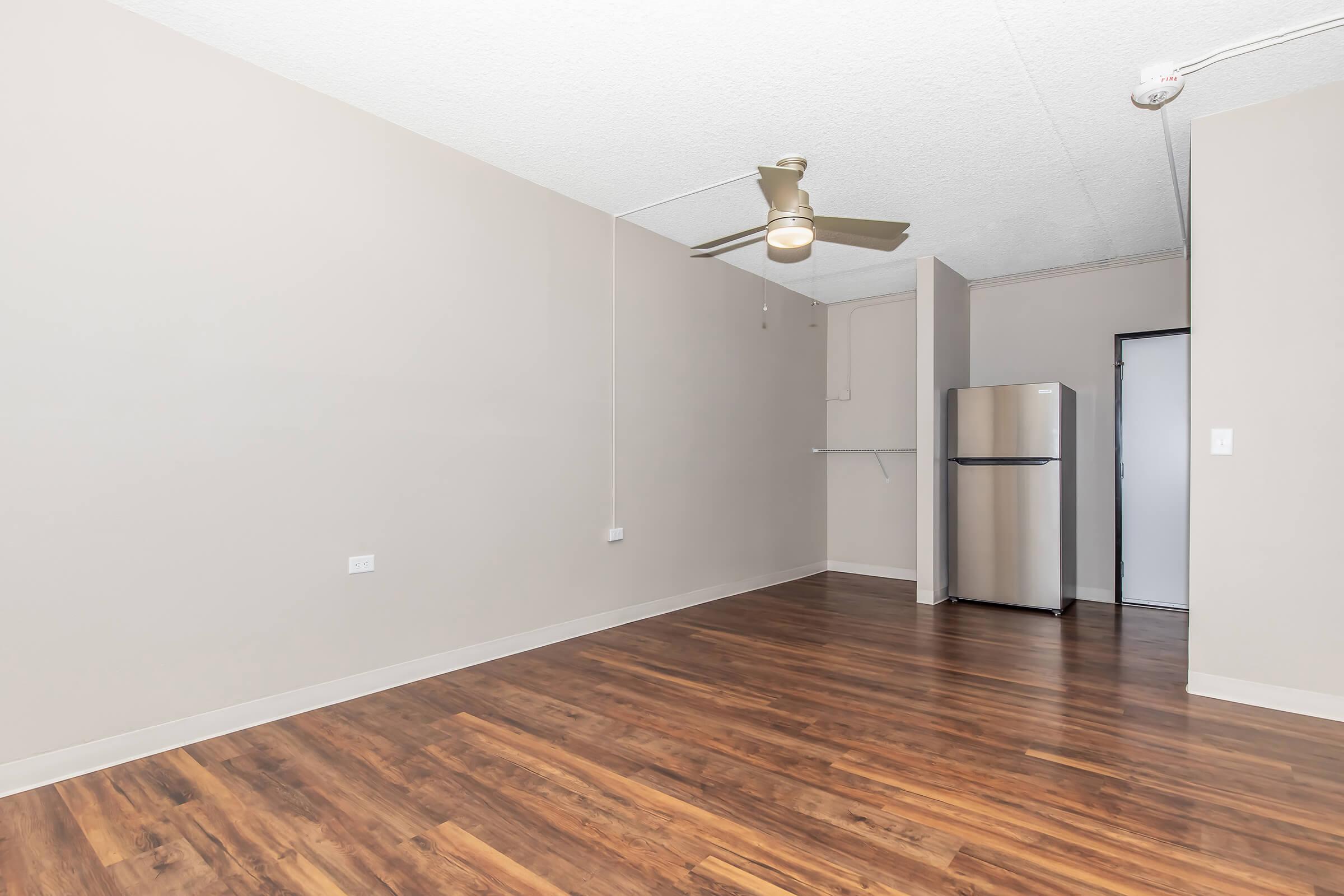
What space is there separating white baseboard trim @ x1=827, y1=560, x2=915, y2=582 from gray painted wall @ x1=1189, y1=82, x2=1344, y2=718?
3180mm

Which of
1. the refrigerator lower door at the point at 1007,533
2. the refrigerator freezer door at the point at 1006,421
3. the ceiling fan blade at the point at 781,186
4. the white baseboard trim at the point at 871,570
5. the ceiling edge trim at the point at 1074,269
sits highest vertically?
the ceiling edge trim at the point at 1074,269

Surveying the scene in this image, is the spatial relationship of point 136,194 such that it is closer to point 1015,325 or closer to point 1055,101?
point 1055,101

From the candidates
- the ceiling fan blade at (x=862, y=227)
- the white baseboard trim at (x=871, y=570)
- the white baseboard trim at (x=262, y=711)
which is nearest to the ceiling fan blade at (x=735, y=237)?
the ceiling fan blade at (x=862, y=227)

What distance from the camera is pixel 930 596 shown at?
5.39 metres

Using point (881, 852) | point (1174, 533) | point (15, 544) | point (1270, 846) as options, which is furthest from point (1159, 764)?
point (15, 544)

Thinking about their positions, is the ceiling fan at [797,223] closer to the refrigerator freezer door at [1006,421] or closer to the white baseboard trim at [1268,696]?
the refrigerator freezer door at [1006,421]

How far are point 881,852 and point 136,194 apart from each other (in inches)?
131

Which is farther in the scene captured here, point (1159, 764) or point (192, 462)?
point (192, 462)

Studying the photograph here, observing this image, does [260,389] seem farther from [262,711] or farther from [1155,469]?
[1155,469]

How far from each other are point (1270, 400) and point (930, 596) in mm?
2728

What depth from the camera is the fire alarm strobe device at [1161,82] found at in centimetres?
280

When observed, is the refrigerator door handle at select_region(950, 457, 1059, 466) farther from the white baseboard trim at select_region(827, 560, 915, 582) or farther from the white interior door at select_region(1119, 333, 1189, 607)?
the white baseboard trim at select_region(827, 560, 915, 582)

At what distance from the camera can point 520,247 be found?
395cm

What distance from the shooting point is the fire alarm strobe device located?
280cm
